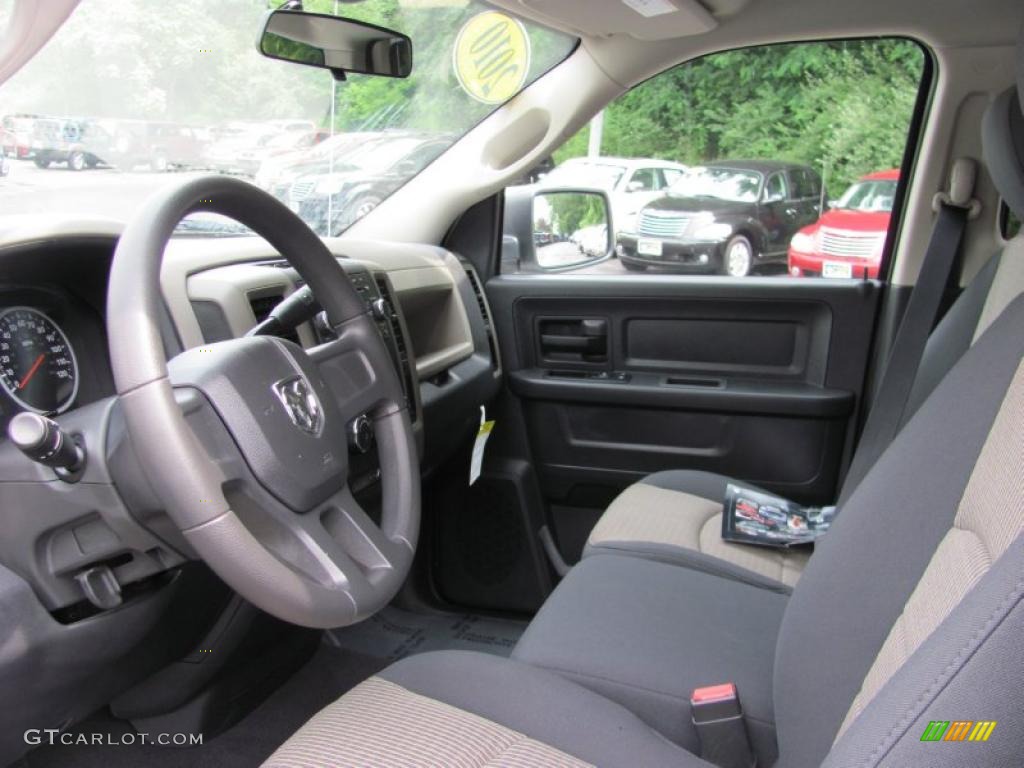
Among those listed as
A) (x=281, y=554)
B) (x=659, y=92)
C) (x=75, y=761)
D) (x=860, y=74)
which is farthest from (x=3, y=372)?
(x=860, y=74)

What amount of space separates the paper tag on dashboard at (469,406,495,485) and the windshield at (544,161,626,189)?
2.32 ft

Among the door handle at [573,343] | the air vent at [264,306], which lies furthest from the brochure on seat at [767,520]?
the air vent at [264,306]

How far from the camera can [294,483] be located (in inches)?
41.4

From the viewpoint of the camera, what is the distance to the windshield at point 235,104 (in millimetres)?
1575

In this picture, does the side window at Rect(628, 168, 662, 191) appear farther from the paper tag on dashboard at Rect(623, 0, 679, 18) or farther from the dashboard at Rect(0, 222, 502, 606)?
the dashboard at Rect(0, 222, 502, 606)

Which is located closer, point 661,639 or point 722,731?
point 722,731

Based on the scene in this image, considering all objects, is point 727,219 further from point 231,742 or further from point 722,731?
point 231,742

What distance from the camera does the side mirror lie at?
2631mm

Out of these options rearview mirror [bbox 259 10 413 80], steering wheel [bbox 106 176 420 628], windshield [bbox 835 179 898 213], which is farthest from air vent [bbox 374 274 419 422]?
windshield [bbox 835 179 898 213]

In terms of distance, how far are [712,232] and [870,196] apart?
410 millimetres

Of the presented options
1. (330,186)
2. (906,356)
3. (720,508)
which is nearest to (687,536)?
(720,508)

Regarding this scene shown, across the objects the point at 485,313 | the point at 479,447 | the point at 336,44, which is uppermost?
the point at 336,44

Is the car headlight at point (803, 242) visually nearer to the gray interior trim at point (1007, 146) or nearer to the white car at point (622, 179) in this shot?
the white car at point (622, 179)

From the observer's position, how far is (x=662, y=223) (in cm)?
255
